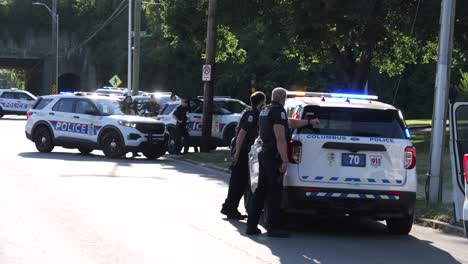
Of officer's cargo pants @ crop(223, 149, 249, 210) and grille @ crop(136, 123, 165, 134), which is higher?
officer's cargo pants @ crop(223, 149, 249, 210)

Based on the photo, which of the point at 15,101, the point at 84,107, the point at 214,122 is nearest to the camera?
the point at 84,107

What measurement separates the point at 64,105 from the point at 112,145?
2.23 meters

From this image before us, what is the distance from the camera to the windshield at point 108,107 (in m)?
22.7

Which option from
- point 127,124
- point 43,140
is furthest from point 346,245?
point 43,140

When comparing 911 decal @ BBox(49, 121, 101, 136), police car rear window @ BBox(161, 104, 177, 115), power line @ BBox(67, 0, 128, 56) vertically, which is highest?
power line @ BBox(67, 0, 128, 56)

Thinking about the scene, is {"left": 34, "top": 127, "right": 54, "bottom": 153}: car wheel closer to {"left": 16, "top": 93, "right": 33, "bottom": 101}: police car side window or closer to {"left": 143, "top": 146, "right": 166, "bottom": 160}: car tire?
{"left": 143, "top": 146, "right": 166, "bottom": 160}: car tire

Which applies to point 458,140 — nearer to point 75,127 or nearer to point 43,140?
point 75,127

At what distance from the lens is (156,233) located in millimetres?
9820

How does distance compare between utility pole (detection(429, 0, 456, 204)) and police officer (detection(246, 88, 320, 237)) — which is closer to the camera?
police officer (detection(246, 88, 320, 237))

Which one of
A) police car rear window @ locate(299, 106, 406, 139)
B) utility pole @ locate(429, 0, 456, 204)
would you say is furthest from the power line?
police car rear window @ locate(299, 106, 406, 139)

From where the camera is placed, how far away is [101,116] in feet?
73.4

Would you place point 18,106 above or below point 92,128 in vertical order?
below

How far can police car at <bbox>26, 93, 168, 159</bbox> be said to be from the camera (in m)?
22.0

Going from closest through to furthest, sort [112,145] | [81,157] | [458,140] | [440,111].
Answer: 1. [458,140]
2. [440,111]
3. [81,157]
4. [112,145]
